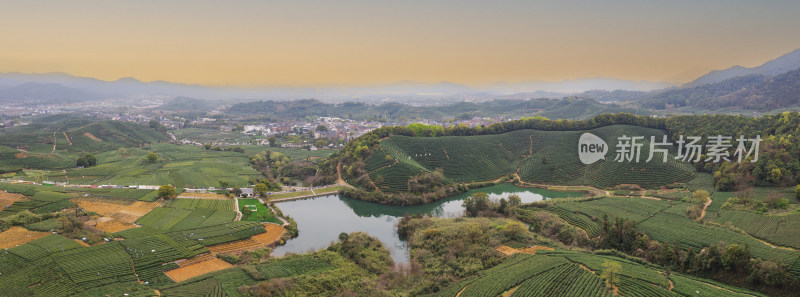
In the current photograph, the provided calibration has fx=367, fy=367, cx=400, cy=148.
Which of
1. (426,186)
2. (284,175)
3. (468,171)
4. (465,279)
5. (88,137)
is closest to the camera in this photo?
(465,279)

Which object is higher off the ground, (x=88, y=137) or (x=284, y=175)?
(x=88, y=137)

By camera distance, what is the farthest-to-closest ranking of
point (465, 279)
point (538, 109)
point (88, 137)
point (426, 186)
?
point (538, 109)
point (88, 137)
point (426, 186)
point (465, 279)

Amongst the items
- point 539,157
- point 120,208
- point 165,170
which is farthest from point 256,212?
point 539,157

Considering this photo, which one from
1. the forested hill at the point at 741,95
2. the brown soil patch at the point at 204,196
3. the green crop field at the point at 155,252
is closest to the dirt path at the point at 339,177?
the brown soil patch at the point at 204,196

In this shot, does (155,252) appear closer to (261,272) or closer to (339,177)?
(261,272)

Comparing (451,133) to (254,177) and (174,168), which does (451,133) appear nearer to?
(254,177)

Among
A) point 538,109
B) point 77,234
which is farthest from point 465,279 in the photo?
point 538,109
